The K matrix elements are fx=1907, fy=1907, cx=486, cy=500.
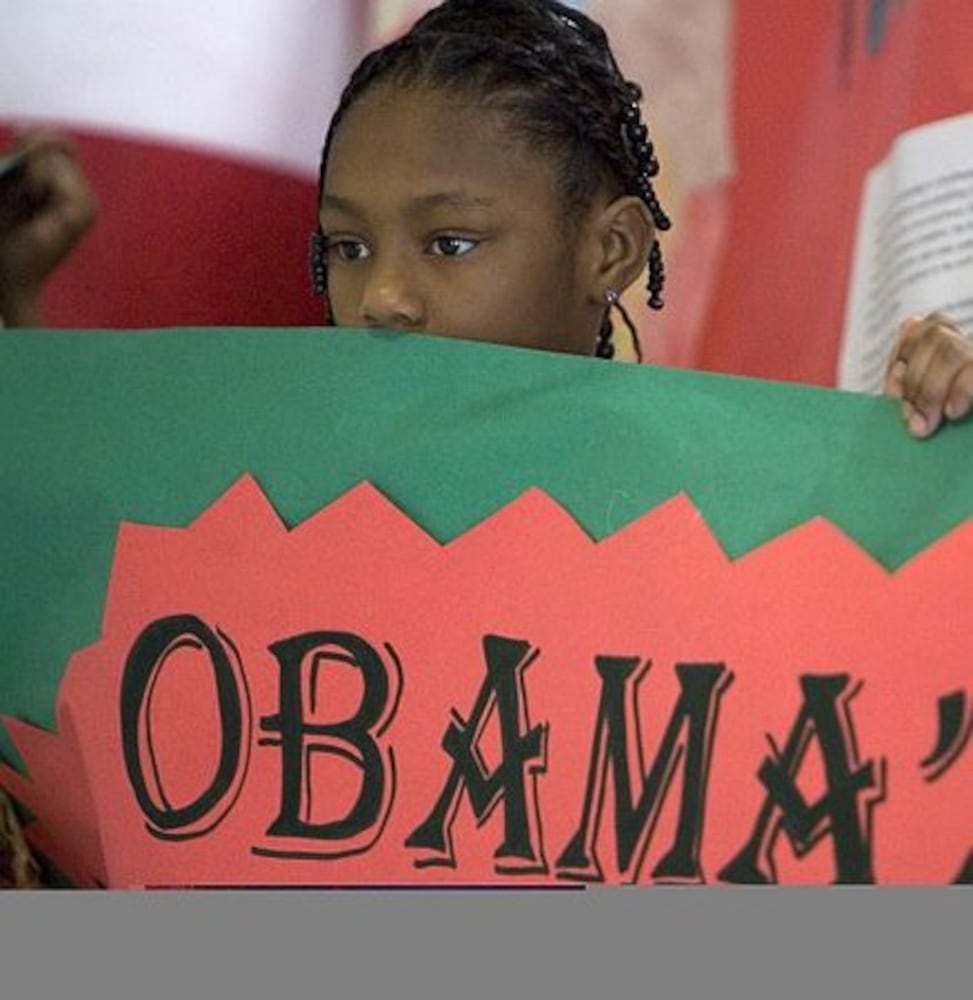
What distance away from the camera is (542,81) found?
2.73 feet

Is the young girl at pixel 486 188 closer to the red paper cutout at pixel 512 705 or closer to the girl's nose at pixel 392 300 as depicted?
the girl's nose at pixel 392 300

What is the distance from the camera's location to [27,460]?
0.74 m

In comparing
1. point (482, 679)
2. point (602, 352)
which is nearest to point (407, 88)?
point (602, 352)

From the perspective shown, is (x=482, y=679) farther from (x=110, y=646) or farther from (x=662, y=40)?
(x=662, y=40)

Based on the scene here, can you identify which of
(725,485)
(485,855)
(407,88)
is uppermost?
(407,88)

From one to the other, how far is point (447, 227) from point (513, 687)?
0.23 m

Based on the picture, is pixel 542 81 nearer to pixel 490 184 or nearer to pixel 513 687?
pixel 490 184

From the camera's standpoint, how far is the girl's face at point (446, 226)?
2.56 ft

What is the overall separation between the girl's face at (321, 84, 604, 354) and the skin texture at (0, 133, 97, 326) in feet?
0.89

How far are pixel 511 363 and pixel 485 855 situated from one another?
0.57 feet

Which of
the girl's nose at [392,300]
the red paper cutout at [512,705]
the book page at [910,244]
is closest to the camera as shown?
the red paper cutout at [512,705]

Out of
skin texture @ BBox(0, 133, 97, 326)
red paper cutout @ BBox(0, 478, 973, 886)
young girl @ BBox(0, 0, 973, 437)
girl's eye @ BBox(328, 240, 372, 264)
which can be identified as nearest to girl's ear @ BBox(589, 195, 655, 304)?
young girl @ BBox(0, 0, 973, 437)

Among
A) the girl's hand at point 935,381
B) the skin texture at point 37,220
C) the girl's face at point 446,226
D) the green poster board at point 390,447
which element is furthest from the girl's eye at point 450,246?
the skin texture at point 37,220

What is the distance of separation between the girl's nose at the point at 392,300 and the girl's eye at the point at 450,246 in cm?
2
